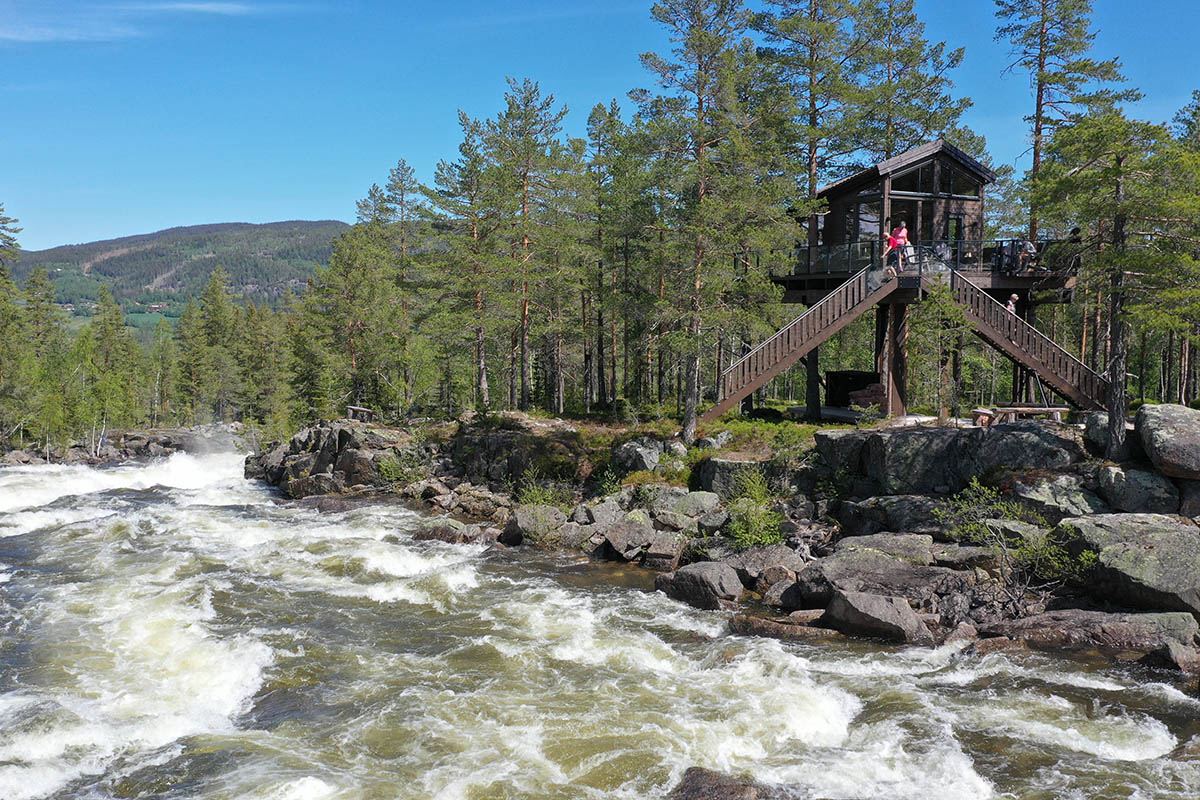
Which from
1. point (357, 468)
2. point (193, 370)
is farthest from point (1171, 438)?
point (193, 370)

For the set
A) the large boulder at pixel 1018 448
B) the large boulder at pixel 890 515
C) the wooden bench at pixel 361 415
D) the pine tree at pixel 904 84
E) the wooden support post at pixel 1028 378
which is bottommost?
the large boulder at pixel 890 515

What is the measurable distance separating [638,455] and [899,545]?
8.80m

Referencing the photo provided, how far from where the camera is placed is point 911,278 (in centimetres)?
2134

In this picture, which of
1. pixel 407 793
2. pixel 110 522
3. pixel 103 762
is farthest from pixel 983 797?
pixel 110 522

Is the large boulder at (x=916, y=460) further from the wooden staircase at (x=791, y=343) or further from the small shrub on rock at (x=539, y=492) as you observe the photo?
the small shrub on rock at (x=539, y=492)

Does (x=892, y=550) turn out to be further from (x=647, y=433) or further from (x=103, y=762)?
(x=103, y=762)

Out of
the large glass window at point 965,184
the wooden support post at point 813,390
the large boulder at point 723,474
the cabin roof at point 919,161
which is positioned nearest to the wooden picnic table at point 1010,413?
the wooden support post at point 813,390

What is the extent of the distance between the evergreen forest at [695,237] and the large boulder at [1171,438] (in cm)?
74

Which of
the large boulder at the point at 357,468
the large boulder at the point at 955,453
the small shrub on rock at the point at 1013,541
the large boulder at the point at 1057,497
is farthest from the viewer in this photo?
the large boulder at the point at 357,468

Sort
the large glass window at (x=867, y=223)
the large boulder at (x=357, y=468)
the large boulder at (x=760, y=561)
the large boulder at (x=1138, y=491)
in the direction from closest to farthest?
the large boulder at (x=1138, y=491), the large boulder at (x=760, y=561), the large glass window at (x=867, y=223), the large boulder at (x=357, y=468)

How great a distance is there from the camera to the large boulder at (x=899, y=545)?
1462 centimetres

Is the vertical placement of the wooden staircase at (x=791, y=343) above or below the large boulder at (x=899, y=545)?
above

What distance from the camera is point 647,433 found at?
23.7 m

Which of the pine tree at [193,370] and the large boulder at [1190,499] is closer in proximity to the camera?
the large boulder at [1190,499]
